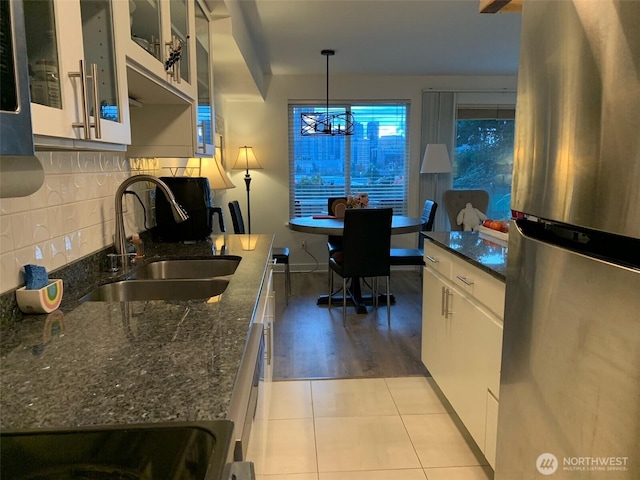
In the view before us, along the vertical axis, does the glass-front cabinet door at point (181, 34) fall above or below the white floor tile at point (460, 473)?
above

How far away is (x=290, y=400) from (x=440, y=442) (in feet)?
2.68

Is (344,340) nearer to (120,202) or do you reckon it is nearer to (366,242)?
(366,242)

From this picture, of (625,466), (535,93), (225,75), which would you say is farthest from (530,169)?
(225,75)

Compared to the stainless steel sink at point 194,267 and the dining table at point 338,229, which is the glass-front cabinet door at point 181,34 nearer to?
the stainless steel sink at point 194,267

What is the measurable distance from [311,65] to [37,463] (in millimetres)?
4676

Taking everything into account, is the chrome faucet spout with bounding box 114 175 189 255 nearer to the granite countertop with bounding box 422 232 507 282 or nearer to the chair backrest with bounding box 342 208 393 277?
the granite countertop with bounding box 422 232 507 282

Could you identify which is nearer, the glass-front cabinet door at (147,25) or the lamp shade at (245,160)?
the glass-front cabinet door at (147,25)

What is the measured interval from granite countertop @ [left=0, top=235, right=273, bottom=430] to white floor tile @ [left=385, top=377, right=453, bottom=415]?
4.72 ft

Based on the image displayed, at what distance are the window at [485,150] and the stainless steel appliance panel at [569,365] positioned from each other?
4.50 meters

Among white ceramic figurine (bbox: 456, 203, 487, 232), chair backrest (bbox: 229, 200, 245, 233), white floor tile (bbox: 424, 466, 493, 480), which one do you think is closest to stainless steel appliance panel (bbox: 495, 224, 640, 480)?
white floor tile (bbox: 424, 466, 493, 480)

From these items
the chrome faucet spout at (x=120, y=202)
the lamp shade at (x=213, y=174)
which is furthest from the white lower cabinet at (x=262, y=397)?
the lamp shade at (x=213, y=174)

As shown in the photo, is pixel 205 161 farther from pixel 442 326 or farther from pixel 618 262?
pixel 618 262

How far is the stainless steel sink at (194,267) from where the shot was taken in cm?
193

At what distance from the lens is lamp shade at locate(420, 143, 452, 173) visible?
5.14 m
